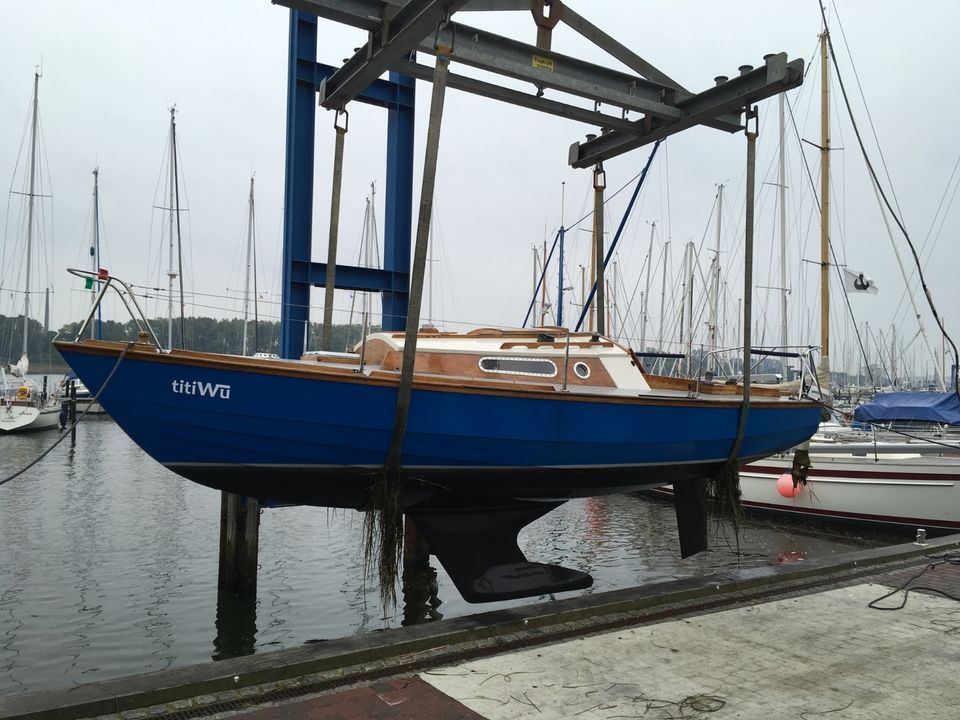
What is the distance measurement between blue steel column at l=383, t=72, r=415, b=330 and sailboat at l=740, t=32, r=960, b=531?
24.2 ft

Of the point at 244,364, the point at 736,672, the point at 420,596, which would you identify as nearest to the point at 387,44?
the point at 244,364

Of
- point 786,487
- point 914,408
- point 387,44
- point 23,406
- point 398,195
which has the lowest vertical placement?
point 23,406

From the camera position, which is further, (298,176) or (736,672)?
(298,176)

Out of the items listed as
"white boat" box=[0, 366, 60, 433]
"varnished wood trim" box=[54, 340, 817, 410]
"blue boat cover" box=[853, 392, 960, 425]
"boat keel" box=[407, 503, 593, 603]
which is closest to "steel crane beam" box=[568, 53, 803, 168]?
"varnished wood trim" box=[54, 340, 817, 410]

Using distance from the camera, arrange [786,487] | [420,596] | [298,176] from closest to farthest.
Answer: [420,596], [298,176], [786,487]

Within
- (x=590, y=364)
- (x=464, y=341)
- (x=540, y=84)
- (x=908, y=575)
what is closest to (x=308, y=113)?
(x=540, y=84)

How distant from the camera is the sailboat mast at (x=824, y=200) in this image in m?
16.1

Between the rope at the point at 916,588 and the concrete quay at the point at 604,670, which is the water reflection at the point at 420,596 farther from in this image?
the rope at the point at 916,588

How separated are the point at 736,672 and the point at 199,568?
8.46 metres

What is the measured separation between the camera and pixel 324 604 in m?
8.87

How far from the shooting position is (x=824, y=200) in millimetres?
16547

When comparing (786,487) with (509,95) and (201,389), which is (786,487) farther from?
(201,389)

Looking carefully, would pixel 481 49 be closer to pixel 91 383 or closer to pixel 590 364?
pixel 590 364

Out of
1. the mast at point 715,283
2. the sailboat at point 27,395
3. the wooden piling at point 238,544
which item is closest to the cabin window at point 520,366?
the wooden piling at point 238,544
